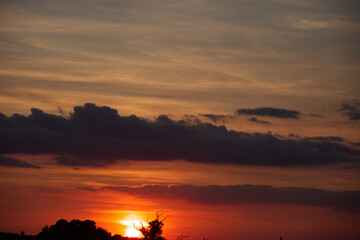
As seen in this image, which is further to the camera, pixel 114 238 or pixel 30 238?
pixel 114 238

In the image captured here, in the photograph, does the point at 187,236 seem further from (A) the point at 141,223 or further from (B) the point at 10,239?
(B) the point at 10,239

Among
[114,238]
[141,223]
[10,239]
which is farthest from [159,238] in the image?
[10,239]

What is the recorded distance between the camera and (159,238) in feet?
459

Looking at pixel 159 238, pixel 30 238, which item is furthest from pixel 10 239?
pixel 159 238

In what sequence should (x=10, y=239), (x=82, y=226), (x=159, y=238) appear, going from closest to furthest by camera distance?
(x=10, y=239) → (x=159, y=238) → (x=82, y=226)

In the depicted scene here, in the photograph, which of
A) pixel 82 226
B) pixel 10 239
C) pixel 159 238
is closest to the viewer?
pixel 10 239

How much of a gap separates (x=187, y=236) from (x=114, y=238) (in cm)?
3136

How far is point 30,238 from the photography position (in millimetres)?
132000

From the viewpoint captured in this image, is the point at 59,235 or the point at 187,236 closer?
the point at 187,236

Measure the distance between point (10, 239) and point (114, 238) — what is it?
35102 millimetres

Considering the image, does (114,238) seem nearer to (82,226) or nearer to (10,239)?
(82,226)

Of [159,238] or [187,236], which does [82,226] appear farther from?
[187,236]

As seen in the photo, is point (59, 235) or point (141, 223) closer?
point (141, 223)

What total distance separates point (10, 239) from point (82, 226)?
2624 cm
